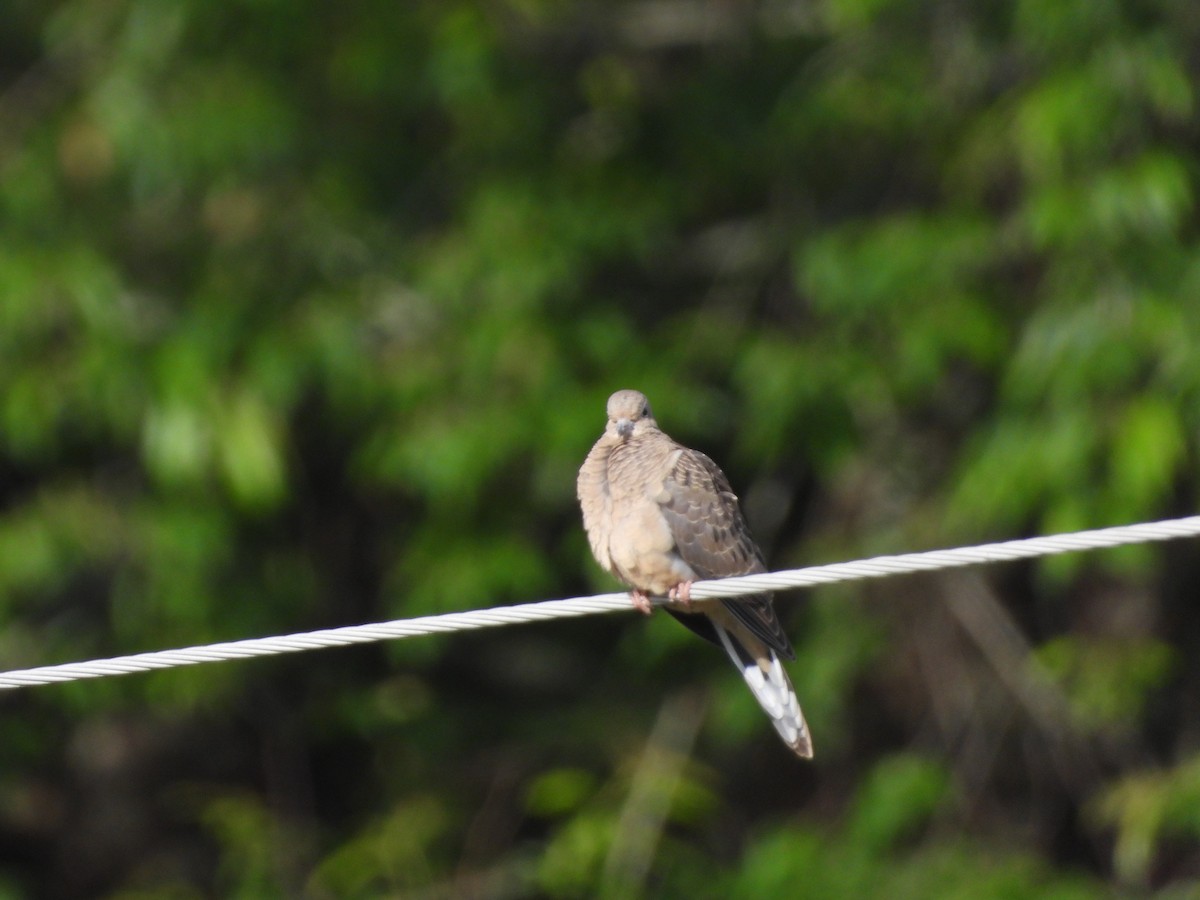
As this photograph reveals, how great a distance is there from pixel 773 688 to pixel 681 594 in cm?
86

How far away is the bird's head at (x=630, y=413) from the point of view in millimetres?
4578

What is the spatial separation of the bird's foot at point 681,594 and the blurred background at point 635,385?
166 centimetres

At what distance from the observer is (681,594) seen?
3.71m

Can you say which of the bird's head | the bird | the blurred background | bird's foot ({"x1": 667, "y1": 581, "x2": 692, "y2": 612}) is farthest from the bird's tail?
the blurred background

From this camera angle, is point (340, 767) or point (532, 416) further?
point (340, 767)

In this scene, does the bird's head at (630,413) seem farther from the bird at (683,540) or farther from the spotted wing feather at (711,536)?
the spotted wing feather at (711,536)

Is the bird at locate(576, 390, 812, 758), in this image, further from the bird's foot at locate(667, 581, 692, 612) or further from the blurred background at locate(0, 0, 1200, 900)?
the blurred background at locate(0, 0, 1200, 900)

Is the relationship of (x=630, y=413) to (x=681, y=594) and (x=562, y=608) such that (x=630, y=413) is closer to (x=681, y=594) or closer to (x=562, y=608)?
(x=681, y=594)

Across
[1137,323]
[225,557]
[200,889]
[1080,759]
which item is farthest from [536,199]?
[200,889]

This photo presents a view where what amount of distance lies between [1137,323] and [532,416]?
1.90 metres

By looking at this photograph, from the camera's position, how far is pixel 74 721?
727 centimetres

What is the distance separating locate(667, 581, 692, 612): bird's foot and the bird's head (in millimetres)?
619

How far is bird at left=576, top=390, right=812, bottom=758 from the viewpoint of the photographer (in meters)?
4.14

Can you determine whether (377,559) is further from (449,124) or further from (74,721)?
(449,124)
